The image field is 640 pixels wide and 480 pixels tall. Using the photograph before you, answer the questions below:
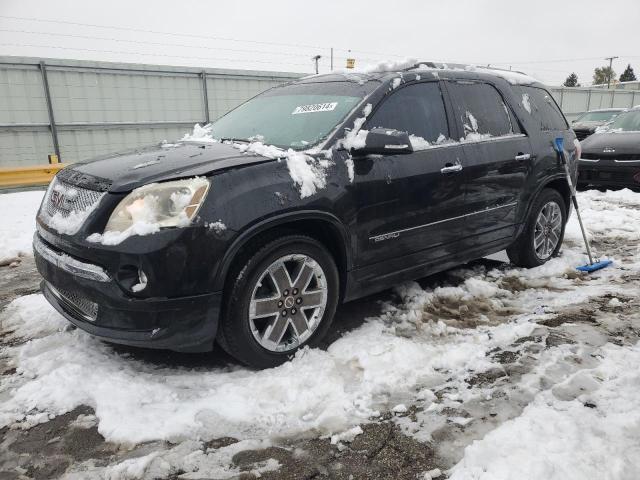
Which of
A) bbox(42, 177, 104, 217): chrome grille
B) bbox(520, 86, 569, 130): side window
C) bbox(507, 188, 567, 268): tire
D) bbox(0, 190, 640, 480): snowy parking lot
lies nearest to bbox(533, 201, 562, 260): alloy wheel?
bbox(507, 188, 567, 268): tire

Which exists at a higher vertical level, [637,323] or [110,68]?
[110,68]

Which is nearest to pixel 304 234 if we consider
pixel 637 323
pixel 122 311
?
pixel 122 311

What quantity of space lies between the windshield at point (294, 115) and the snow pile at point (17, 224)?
2.87 metres

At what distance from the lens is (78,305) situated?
113 inches

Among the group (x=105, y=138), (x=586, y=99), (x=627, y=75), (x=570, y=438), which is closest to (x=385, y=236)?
(x=570, y=438)

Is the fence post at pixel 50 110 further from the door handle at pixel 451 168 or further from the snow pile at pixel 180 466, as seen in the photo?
the snow pile at pixel 180 466

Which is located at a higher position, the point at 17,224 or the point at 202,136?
the point at 202,136

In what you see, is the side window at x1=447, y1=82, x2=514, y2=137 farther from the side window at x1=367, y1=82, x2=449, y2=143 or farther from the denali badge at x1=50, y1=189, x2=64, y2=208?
the denali badge at x1=50, y1=189, x2=64, y2=208

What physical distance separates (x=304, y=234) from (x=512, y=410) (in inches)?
58.8

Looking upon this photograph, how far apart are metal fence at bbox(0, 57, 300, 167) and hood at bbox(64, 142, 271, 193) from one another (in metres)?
8.54

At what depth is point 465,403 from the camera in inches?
106

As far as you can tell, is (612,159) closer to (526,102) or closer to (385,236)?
(526,102)

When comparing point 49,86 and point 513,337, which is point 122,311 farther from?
point 49,86

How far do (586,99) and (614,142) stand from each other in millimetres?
16845
